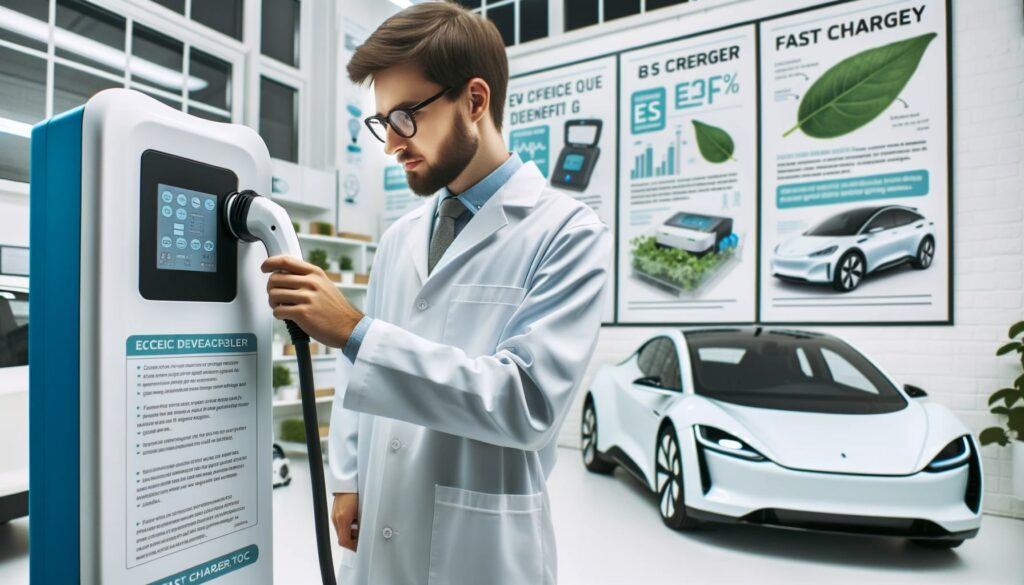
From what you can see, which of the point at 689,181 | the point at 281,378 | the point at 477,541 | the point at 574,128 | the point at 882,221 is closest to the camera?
the point at 477,541

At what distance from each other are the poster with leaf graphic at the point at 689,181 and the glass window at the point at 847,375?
814 mm

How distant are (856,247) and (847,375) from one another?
0.99 metres

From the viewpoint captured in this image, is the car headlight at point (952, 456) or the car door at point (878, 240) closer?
the car headlight at point (952, 456)

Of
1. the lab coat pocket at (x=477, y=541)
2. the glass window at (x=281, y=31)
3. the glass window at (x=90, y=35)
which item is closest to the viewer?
the lab coat pocket at (x=477, y=541)

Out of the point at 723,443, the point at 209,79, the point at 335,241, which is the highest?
the point at 209,79

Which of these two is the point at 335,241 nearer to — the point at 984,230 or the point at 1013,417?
the point at 984,230

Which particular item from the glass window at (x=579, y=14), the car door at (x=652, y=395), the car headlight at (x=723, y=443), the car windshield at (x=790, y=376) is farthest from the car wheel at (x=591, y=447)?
the glass window at (x=579, y=14)

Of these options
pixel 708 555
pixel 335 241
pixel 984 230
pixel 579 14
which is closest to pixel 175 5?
pixel 335 241

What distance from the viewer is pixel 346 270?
5098 mm

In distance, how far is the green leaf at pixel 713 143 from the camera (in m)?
4.52

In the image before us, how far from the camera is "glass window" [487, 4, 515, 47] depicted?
5840 mm

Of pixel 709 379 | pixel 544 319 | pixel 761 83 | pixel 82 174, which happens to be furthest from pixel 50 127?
pixel 761 83

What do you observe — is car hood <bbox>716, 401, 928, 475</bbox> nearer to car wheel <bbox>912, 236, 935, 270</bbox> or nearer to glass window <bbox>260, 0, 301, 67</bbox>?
car wheel <bbox>912, 236, 935, 270</bbox>

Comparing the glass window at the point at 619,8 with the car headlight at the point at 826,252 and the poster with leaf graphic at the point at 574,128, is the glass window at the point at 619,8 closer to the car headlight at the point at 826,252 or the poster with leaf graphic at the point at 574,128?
the poster with leaf graphic at the point at 574,128
